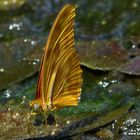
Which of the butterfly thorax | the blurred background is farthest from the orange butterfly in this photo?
the blurred background

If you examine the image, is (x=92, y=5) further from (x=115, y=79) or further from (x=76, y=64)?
(x=76, y=64)

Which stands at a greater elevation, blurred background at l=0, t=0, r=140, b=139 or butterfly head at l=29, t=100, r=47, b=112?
blurred background at l=0, t=0, r=140, b=139

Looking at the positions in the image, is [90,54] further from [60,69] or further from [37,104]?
[37,104]

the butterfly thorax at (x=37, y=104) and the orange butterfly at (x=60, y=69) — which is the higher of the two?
the orange butterfly at (x=60, y=69)

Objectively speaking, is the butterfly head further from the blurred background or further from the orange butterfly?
the blurred background

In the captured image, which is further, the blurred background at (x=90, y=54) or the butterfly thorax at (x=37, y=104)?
the blurred background at (x=90, y=54)

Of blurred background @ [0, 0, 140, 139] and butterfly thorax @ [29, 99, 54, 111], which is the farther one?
blurred background @ [0, 0, 140, 139]

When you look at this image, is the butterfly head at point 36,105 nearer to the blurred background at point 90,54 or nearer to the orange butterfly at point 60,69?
the orange butterfly at point 60,69

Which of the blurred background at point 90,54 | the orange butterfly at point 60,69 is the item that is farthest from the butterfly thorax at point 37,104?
the blurred background at point 90,54
